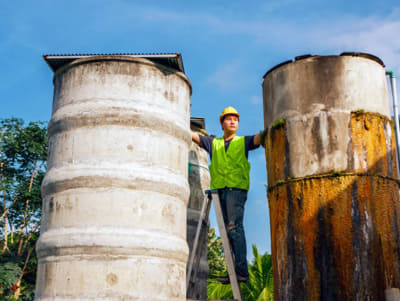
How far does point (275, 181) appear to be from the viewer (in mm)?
5414

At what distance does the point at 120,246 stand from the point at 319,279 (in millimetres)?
2059

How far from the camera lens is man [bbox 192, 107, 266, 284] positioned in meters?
Result: 5.88

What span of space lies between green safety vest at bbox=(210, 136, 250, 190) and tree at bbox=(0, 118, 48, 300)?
10808 mm

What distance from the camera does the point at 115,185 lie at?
5184 mm

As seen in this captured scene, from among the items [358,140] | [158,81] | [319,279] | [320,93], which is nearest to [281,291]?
[319,279]

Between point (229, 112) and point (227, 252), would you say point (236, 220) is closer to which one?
point (227, 252)

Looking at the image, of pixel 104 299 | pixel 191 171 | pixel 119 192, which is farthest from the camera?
pixel 191 171

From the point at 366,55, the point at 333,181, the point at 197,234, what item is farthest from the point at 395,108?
the point at 197,234

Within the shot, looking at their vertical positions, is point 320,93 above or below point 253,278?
above

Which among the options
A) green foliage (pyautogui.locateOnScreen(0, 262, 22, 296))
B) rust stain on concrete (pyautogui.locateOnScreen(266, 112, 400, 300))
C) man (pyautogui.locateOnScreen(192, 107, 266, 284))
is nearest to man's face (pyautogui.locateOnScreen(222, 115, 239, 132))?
man (pyautogui.locateOnScreen(192, 107, 266, 284))

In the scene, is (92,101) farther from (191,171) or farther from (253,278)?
(253,278)

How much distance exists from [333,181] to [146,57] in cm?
262

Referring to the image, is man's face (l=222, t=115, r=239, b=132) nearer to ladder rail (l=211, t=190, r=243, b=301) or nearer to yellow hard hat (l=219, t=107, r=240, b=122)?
yellow hard hat (l=219, t=107, r=240, b=122)

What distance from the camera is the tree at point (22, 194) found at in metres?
15.7
